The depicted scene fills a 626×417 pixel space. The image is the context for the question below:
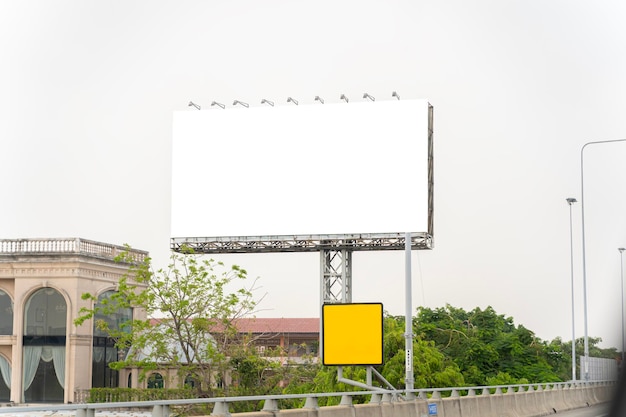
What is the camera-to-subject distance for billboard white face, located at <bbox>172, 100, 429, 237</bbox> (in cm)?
7694

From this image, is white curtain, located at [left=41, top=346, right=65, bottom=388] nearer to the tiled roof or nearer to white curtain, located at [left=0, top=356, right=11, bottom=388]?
white curtain, located at [left=0, top=356, right=11, bottom=388]

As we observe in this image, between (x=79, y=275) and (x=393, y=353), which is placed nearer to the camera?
(x=393, y=353)

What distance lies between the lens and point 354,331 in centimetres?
2611

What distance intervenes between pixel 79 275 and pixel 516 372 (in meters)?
29.7

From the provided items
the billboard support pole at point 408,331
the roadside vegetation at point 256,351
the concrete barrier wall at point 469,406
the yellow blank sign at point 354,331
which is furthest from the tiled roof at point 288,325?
the yellow blank sign at point 354,331

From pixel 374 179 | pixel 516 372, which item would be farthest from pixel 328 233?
pixel 516 372

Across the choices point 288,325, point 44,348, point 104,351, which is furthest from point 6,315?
point 288,325

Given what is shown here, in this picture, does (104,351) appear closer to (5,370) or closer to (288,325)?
(5,370)

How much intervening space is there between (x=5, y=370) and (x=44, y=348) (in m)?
3.13

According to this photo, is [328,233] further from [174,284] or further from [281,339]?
[281,339]

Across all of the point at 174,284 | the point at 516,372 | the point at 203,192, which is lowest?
the point at 516,372

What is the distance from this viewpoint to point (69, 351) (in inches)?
2864

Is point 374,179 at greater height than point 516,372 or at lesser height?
greater

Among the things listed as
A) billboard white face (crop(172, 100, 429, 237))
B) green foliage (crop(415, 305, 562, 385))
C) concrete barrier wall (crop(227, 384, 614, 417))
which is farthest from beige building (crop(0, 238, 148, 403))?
concrete barrier wall (crop(227, 384, 614, 417))
